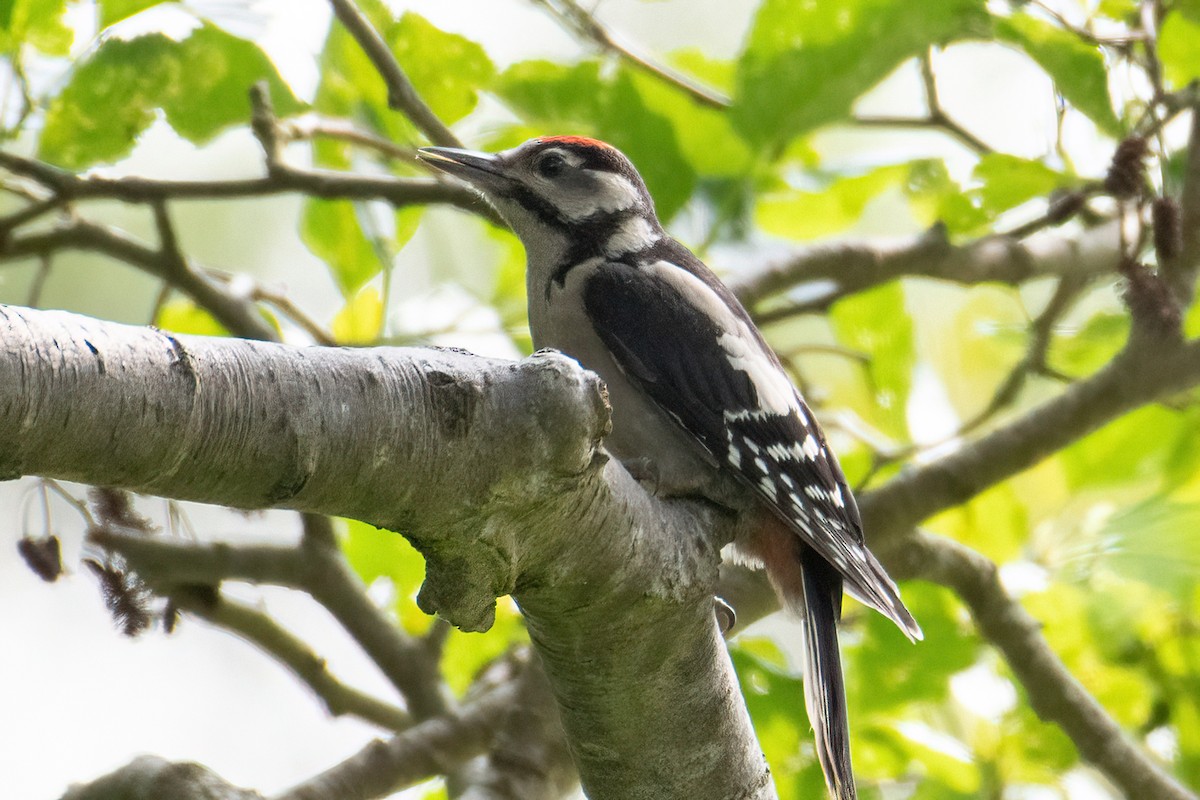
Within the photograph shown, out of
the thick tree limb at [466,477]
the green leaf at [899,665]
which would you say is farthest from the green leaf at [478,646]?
the thick tree limb at [466,477]

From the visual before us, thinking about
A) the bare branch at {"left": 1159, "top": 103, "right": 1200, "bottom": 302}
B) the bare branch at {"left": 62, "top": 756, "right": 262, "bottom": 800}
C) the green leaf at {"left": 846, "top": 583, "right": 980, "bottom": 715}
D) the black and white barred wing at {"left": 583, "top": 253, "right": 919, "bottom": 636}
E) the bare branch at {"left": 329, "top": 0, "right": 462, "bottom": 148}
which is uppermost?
the bare branch at {"left": 329, "top": 0, "right": 462, "bottom": 148}

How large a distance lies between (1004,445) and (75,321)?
2.40 meters

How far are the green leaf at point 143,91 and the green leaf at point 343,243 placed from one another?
2.17ft

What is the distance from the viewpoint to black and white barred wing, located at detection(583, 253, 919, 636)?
235cm

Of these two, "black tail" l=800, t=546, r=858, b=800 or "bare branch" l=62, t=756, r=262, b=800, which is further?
"black tail" l=800, t=546, r=858, b=800

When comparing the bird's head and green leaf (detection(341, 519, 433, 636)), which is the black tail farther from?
green leaf (detection(341, 519, 433, 636))

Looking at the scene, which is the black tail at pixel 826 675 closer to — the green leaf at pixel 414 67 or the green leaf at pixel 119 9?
the green leaf at pixel 414 67

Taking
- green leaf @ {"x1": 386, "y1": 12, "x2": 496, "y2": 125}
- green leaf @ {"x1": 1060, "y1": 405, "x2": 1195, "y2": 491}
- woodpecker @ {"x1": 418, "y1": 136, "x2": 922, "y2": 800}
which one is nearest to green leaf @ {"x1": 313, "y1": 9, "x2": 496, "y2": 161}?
green leaf @ {"x1": 386, "y1": 12, "x2": 496, "y2": 125}

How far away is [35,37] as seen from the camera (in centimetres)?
255

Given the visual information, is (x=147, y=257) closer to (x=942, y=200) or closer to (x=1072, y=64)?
(x=942, y=200)

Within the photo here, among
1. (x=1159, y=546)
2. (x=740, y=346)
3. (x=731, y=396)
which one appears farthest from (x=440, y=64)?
(x=1159, y=546)

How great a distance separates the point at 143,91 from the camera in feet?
8.65

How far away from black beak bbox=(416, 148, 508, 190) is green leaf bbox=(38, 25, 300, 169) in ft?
1.41

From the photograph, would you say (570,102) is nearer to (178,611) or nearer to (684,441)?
(684,441)
